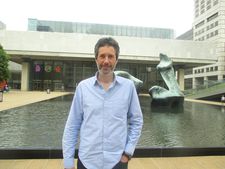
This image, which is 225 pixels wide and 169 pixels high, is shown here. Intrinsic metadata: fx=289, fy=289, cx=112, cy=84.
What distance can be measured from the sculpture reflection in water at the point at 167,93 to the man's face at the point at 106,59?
16.1 meters

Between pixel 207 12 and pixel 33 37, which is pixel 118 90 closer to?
pixel 33 37

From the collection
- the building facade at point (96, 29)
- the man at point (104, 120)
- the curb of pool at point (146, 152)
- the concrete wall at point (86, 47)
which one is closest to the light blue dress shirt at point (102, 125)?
the man at point (104, 120)

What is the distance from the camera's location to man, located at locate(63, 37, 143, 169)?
2.22 metres

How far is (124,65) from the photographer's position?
52.4 m

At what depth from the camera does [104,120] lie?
2.24 metres

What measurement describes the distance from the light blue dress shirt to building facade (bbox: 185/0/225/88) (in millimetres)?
67027

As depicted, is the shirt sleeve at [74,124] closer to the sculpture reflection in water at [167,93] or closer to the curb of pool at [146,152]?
the curb of pool at [146,152]

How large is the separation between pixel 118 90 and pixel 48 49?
42073 millimetres

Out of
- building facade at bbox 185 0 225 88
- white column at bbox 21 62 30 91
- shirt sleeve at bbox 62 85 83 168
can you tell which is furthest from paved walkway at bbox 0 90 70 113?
building facade at bbox 185 0 225 88

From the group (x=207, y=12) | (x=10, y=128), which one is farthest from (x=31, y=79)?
(x=207, y=12)

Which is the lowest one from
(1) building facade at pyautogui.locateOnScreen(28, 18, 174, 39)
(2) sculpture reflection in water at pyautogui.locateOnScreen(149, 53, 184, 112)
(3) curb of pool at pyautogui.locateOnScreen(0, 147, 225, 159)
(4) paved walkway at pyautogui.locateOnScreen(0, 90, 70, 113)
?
(4) paved walkway at pyautogui.locateOnScreen(0, 90, 70, 113)

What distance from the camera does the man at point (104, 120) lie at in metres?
2.22

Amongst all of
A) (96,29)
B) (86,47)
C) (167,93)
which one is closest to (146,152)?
(167,93)

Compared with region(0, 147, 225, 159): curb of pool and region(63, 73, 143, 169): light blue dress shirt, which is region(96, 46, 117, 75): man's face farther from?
region(0, 147, 225, 159): curb of pool
